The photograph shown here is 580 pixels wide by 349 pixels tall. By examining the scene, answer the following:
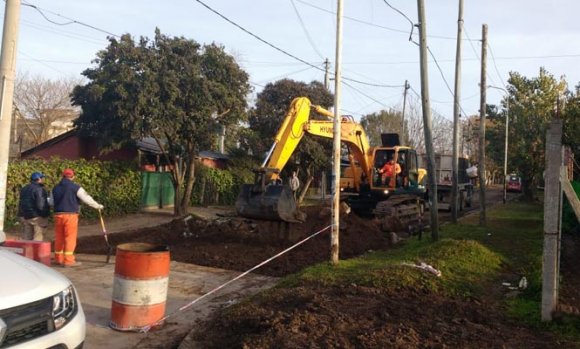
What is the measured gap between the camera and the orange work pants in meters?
10.1

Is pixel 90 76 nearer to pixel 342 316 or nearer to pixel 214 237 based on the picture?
pixel 214 237

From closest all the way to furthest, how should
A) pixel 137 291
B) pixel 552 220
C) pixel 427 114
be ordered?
1. pixel 137 291
2. pixel 552 220
3. pixel 427 114

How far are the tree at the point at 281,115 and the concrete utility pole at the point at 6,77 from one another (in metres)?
21.1

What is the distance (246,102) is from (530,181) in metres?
24.6

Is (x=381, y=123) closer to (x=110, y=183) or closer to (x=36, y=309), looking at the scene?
(x=110, y=183)

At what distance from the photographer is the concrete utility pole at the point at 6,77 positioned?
9218mm

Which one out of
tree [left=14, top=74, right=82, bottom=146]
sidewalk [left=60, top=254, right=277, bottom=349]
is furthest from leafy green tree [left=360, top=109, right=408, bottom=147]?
sidewalk [left=60, top=254, right=277, bottom=349]

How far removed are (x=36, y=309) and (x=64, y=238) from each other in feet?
20.8

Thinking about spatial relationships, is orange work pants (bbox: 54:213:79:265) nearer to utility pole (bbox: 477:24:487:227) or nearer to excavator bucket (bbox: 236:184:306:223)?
excavator bucket (bbox: 236:184:306:223)

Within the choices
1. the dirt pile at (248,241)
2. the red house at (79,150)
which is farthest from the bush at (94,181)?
the dirt pile at (248,241)

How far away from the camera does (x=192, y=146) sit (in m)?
22.1

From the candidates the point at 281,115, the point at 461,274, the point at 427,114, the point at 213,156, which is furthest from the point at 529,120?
the point at 461,274

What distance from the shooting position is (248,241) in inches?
500

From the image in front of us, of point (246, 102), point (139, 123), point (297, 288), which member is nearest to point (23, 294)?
point (297, 288)
